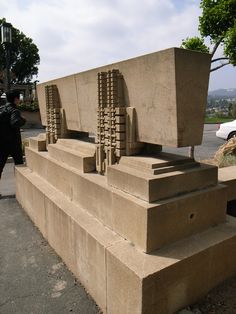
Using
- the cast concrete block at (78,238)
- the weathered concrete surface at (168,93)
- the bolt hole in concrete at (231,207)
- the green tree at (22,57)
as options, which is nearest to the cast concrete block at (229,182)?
the bolt hole in concrete at (231,207)

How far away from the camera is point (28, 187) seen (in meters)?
5.16

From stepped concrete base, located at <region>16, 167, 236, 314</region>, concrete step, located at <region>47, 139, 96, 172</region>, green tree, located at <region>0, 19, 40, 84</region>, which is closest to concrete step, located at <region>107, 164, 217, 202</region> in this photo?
stepped concrete base, located at <region>16, 167, 236, 314</region>

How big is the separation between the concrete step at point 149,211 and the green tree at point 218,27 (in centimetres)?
884

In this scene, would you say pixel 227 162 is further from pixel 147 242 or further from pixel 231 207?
pixel 147 242

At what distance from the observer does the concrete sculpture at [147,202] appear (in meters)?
2.58

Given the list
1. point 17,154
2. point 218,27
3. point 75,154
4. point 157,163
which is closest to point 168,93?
point 157,163

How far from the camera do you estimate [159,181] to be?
2711mm

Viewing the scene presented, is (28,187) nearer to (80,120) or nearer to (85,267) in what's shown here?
(80,120)

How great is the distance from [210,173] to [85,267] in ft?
5.44

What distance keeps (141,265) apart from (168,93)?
59.6 inches

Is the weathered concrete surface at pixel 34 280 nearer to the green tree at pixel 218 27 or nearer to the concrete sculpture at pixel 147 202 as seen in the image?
the concrete sculpture at pixel 147 202

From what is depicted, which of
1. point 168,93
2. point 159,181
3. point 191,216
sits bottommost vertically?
point 191,216

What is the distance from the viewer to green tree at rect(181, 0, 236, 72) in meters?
10.7

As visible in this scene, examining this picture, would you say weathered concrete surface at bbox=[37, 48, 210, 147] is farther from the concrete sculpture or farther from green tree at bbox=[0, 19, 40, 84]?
green tree at bbox=[0, 19, 40, 84]
